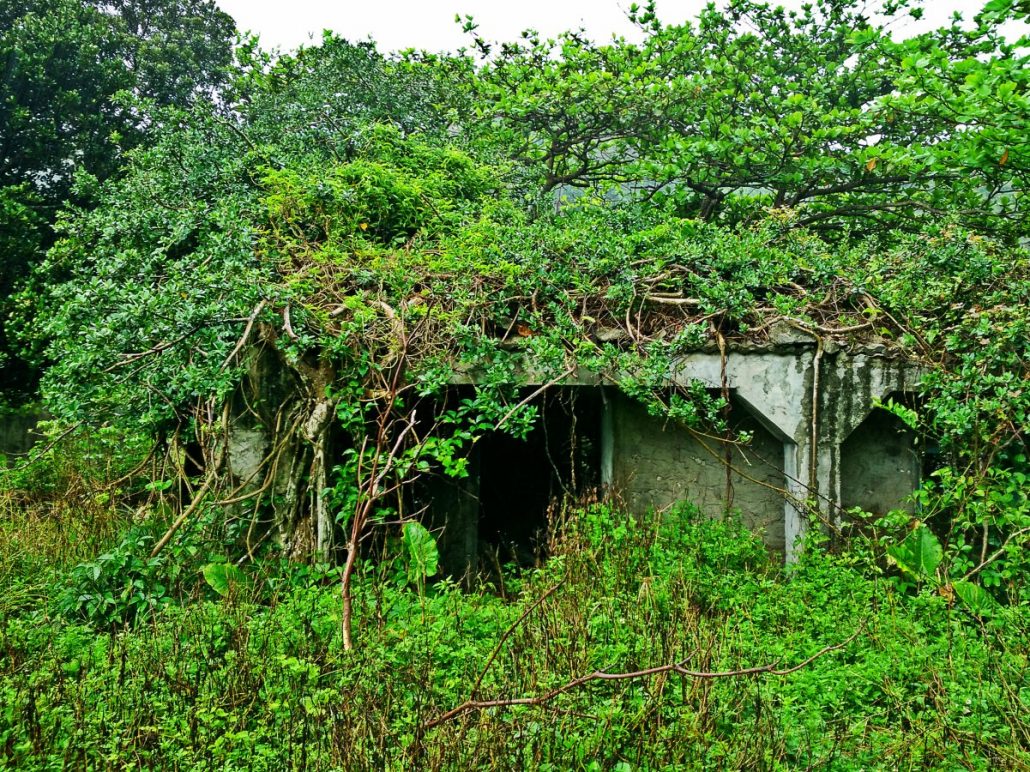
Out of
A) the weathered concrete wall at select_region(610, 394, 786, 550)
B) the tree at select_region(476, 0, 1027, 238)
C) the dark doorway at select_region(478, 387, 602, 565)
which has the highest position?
the tree at select_region(476, 0, 1027, 238)

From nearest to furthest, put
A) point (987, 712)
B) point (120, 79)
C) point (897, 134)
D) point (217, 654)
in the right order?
1. point (987, 712)
2. point (217, 654)
3. point (897, 134)
4. point (120, 79)

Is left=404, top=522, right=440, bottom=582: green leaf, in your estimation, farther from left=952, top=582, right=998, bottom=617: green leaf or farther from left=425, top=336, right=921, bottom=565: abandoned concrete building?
left=952, top=582, right=998, bottom=617: green leaf

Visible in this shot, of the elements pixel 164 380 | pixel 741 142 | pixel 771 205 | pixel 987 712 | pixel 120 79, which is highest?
pixel 120 79

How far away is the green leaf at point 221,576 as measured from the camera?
5.84 metres

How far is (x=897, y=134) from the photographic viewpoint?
40.5 ft

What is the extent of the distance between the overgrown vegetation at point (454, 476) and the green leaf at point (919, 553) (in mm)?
26

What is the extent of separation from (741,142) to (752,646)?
8867 millimetres

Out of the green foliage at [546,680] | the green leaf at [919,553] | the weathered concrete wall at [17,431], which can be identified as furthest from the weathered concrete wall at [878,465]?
the weathered concrete wall at [17,431]

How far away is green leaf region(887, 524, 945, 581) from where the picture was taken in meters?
5.88

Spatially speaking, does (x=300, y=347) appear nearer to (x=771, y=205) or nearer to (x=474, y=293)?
(x=474, y=293)

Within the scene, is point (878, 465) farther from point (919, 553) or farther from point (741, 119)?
point (741, 119)

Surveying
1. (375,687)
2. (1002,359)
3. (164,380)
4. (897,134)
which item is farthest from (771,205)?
(375,687)

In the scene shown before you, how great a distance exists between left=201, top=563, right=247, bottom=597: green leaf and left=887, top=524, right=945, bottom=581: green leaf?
5.05 meters

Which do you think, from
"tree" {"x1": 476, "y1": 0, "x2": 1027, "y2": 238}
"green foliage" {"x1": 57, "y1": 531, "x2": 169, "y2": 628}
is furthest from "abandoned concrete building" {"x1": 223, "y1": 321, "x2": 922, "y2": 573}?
"tree" {"x1": 476, "y1": 0, "x2": 1027, "y2": 238}
